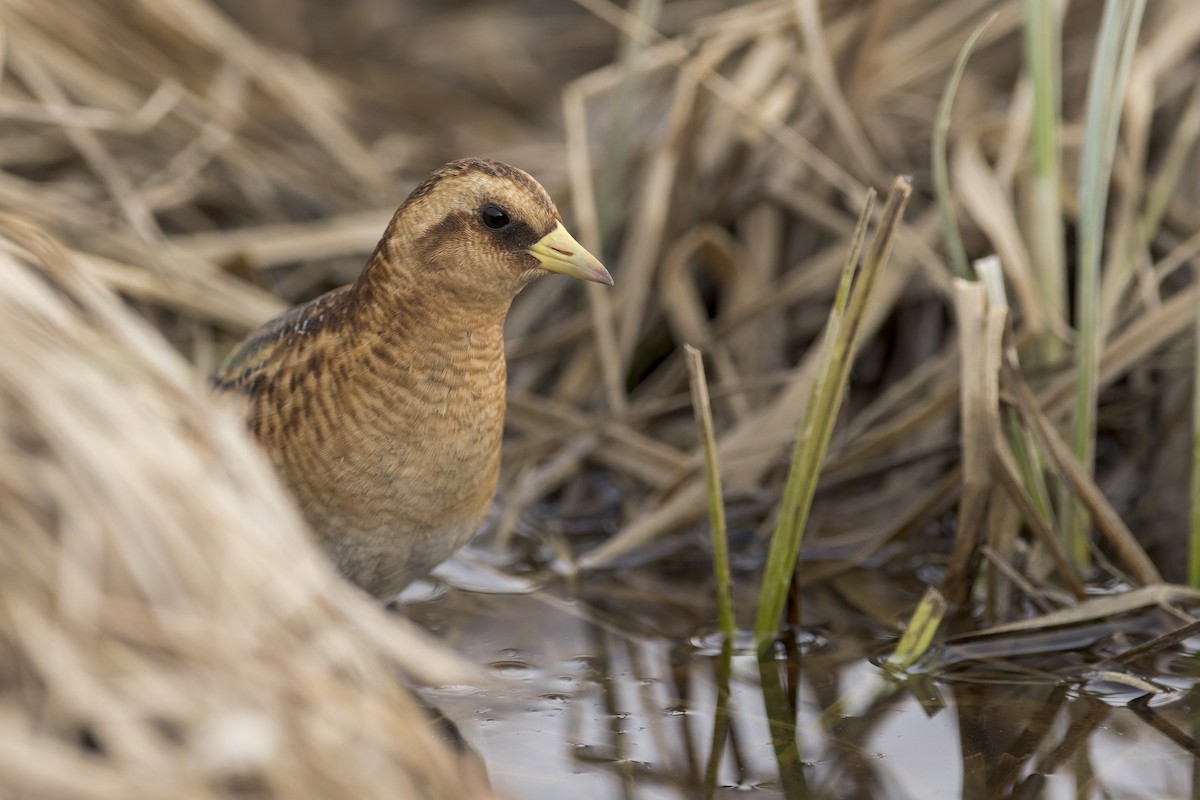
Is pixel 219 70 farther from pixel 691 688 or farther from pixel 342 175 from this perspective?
pixel 691 688

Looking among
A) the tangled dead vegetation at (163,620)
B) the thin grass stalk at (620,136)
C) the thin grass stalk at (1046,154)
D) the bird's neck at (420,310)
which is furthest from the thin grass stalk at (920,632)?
the thin grass stalk at (620,136)

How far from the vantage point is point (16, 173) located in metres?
4.85

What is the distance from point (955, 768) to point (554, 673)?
35.9 inches

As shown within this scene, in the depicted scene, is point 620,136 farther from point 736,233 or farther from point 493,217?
point 493,217

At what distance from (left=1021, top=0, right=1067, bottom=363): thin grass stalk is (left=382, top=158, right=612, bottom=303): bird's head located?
1.32m

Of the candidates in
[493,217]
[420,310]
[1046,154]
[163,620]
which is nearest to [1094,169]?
[1046,154]

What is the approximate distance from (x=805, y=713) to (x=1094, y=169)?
1.40 metres

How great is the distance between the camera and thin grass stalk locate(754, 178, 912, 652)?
2.91 metres

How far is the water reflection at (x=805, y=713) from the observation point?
107 inches

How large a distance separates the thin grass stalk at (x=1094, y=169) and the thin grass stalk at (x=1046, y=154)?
0.17 m

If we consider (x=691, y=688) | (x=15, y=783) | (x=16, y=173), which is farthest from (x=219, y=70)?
(x=15, y=783)

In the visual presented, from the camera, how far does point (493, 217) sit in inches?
113

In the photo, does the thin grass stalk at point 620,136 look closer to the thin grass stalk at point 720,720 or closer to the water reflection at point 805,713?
the water reflection at point 805,713

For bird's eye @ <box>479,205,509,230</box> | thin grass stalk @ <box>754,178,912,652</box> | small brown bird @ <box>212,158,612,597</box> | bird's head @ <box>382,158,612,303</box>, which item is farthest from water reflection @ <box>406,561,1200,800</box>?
bird's eye @ <box>479,205,509,230</box>
